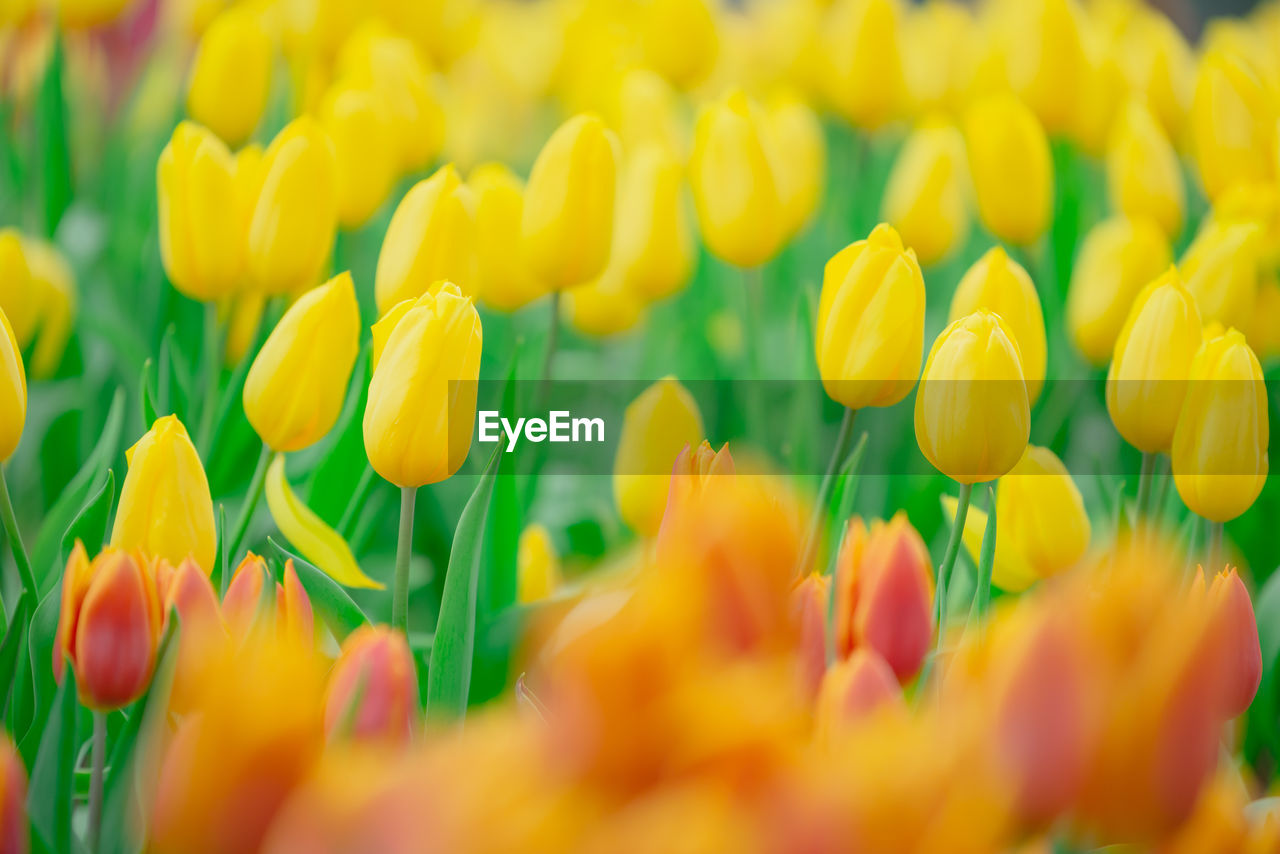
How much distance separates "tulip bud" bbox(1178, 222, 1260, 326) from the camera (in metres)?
0.49

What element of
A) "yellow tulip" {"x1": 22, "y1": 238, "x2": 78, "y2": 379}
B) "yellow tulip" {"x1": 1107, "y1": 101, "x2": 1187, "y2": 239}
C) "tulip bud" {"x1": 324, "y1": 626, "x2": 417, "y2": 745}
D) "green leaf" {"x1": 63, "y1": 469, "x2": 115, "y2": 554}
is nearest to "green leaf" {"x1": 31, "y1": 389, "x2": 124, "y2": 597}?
"green leaf" {"x1": 63, "y1": 469, "x2": 115, "y2": 554}

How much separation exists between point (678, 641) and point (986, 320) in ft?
0.73

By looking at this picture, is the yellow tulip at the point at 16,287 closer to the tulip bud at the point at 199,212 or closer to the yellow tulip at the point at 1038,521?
the tulip bud at the point at 199,212

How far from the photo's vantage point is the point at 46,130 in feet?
2.58

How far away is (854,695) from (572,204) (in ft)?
1.10

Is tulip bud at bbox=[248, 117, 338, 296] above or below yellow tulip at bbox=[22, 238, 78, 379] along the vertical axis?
above

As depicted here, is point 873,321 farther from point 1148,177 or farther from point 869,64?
point 869,64

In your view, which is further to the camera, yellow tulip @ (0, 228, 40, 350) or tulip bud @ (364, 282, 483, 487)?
yellow tulip @ (0, 228, 40, 350)

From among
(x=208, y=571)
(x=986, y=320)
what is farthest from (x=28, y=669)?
(x=986, y=320)

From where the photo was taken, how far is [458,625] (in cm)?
35

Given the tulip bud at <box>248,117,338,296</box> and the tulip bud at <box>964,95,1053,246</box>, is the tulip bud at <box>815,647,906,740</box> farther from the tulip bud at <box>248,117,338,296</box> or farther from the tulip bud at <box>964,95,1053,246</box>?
the tulip bud at <box>964,95,1053,246</box>

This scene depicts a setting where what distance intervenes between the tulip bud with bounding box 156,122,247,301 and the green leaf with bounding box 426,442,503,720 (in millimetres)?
221

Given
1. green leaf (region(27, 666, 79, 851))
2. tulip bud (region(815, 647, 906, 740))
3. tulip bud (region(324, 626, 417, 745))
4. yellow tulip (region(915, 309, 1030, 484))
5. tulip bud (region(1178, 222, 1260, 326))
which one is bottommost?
green leaf (region(27, 666, 79, 851))

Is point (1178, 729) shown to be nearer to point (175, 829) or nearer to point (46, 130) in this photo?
point (175, 829)
